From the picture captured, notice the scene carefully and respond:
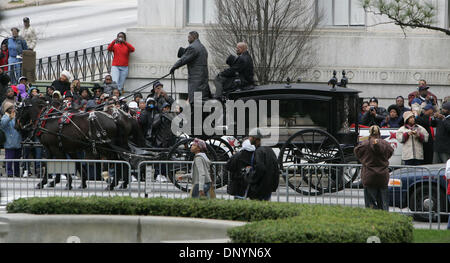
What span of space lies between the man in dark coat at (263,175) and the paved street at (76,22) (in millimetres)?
23061

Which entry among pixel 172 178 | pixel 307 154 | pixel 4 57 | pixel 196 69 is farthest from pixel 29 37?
pixel 307 154

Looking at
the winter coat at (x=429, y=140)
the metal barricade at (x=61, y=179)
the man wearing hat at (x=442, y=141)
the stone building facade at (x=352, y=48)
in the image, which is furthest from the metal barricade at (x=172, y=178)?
the stone building facade at (x=352, y=48)

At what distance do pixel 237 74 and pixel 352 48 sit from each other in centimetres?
961

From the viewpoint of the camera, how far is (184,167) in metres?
18.2

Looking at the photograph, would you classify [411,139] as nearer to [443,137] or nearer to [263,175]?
[443,137]

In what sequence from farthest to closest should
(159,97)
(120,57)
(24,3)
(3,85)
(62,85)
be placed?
(24,3) < (120,57) < (3,85) < (62,85) < (159,97)

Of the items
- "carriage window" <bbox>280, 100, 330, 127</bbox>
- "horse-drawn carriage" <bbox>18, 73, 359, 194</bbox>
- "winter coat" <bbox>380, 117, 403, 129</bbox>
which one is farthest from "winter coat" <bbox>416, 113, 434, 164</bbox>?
"carriage window" <bbox>280, 100, 330, 127</bbox>

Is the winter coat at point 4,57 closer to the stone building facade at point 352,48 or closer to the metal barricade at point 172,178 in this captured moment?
the stone building facade at point 352,48

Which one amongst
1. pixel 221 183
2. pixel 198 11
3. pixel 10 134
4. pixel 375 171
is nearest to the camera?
pixel 375 171

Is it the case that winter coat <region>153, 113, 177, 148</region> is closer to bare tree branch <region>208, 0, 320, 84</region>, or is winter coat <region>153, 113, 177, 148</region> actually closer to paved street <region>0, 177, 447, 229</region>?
paved street <region>0, 177, 447, 229</region>

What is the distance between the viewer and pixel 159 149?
1983 cm

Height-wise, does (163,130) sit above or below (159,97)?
below
